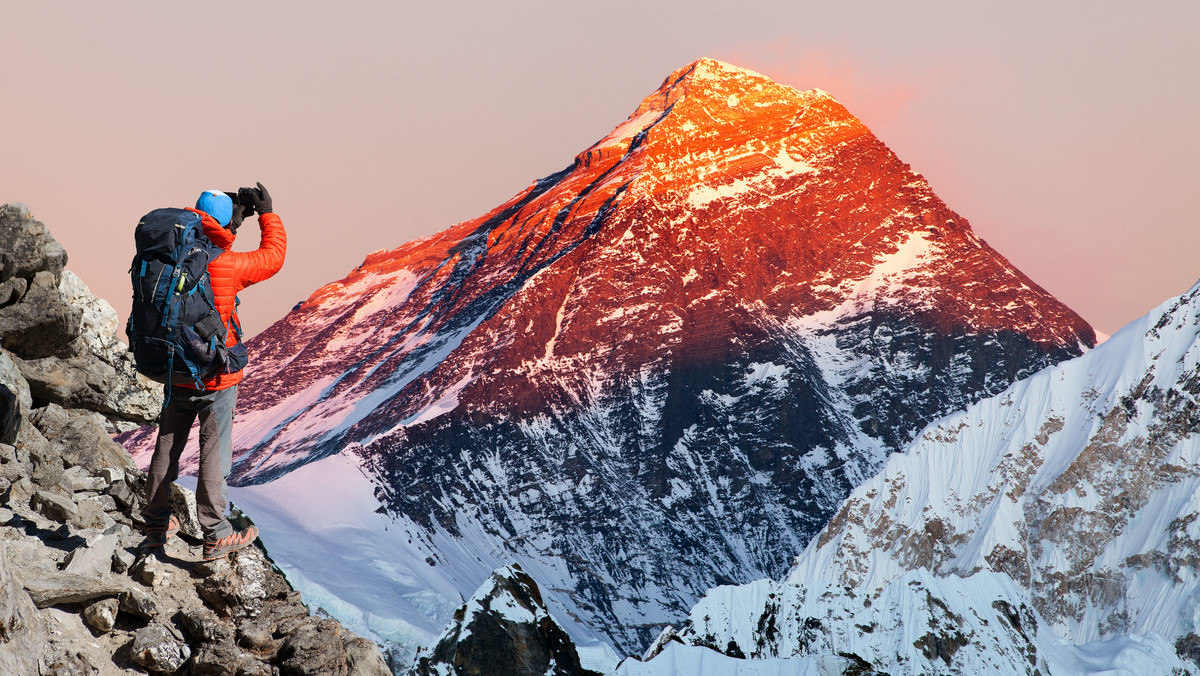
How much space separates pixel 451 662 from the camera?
209 ft

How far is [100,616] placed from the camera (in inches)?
375

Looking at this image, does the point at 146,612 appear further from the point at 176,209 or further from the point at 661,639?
the point at 661,639

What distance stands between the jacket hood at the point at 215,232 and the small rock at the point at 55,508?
11.1 ft

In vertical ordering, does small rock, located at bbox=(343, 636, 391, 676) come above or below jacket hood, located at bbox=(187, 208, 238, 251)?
below

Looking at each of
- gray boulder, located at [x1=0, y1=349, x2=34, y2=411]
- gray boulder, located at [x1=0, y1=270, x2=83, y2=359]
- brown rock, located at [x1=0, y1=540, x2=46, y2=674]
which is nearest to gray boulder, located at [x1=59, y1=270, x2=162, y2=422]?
gray boulder, located at [x1=0, y1=270, x2=83, y2=359]

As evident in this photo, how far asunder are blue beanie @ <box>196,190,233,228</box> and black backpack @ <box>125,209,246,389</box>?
0.39m

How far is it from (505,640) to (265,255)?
50.2m

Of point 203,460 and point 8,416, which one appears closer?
point 203,460

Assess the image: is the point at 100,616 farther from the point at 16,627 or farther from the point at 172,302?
the point at 172,302

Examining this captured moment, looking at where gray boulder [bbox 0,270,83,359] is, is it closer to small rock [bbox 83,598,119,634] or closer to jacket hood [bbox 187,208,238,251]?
jacket hood [bbox 187,208,238,251]

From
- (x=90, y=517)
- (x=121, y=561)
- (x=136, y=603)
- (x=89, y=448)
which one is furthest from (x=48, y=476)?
(x=136, y=603)

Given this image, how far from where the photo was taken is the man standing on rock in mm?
10086

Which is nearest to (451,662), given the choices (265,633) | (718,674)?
(718,674)

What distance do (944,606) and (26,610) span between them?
147019 mm
